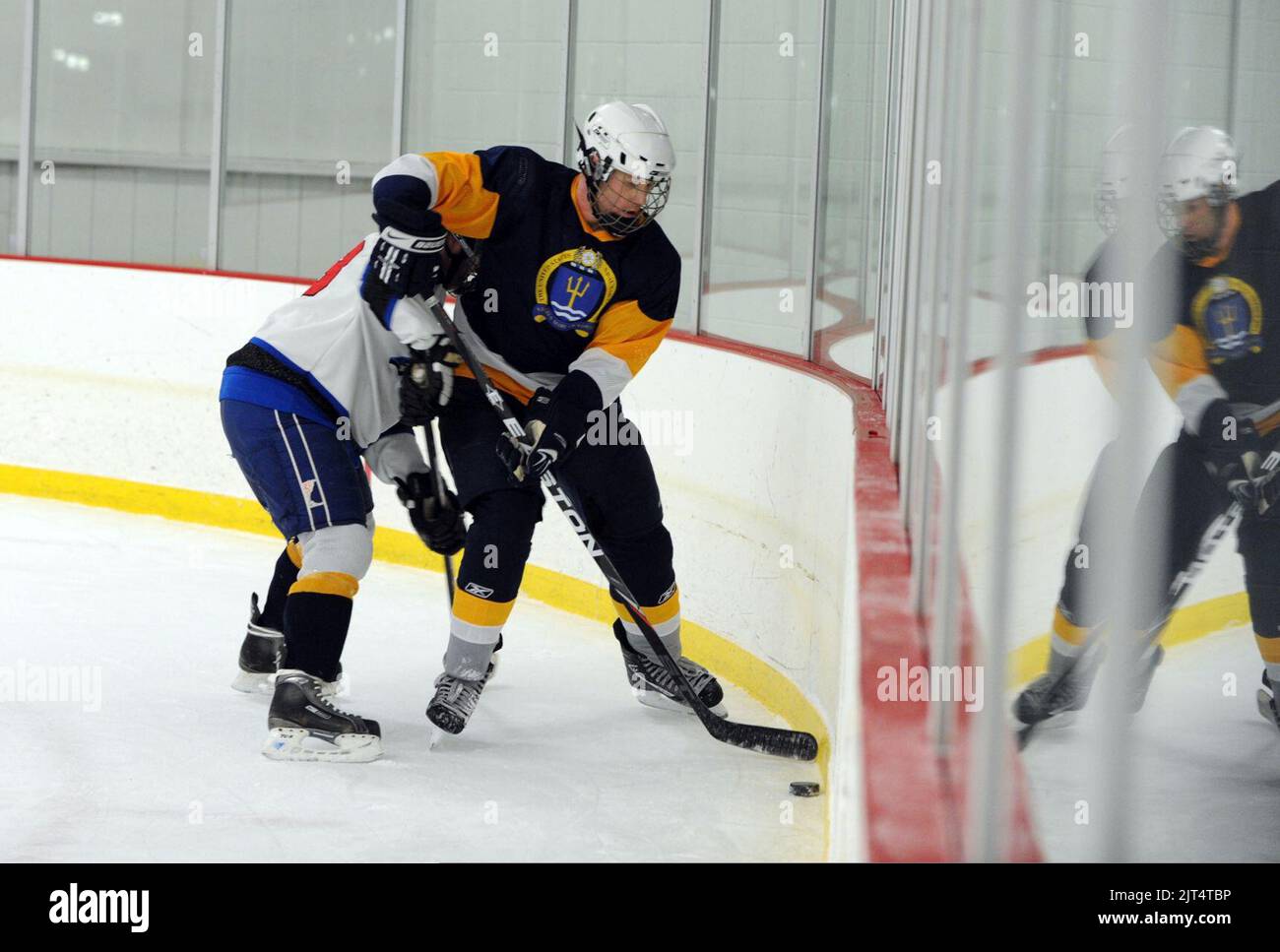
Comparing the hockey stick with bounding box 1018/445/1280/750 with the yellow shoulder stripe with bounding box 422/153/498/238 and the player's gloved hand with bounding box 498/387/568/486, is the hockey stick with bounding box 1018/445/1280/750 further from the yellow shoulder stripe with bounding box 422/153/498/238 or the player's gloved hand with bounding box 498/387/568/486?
the yellow shoulder stripe with bounding box 422/153/498/238

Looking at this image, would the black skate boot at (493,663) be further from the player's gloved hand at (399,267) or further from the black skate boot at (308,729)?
the player's gloved hand at (399,267)

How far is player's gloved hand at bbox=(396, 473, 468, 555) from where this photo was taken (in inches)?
111

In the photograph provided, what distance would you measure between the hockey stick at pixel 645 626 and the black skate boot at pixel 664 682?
50 mm

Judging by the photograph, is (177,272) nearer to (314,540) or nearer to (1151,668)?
(314,540)

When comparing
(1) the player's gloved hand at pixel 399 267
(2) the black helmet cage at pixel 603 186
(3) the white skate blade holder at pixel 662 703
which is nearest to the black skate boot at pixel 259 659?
(3) the white skate blade holder at pixel 662 703

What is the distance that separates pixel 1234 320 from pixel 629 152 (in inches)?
78.4

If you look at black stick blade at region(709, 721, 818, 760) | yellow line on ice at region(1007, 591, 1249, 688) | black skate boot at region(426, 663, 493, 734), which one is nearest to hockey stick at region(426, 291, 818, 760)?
Result: black stick blade at region(709, 721, 818, 760)

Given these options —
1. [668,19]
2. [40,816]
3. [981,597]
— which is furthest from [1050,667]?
[668,19]

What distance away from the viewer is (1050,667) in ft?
2.22

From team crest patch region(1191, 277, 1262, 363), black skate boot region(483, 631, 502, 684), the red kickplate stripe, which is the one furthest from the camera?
black skate boot region(483, 631, 502, 684)

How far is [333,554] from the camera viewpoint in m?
2.62

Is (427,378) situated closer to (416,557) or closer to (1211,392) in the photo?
(416,557)
